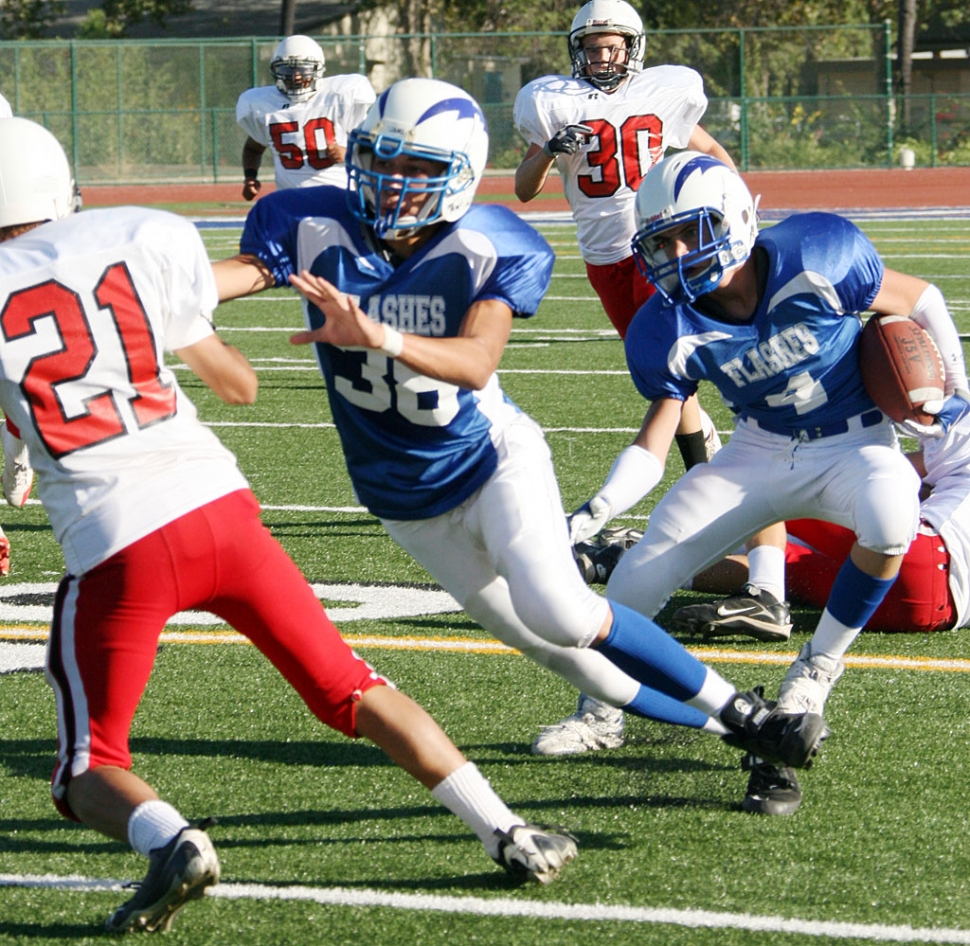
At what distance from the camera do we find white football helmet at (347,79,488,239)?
3.01 meters

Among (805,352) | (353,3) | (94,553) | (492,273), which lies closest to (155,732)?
(94,553)

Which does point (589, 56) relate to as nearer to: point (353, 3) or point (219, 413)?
point (219, 413)

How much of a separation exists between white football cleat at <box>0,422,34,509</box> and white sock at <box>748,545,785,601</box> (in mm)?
2864

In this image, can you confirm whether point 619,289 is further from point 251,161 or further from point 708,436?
point 251,161

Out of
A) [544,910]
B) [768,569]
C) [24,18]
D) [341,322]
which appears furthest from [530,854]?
[24,18]

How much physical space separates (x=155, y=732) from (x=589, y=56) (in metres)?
4.10

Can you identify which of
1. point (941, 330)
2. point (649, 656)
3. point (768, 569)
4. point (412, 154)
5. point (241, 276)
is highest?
point (412, 154)

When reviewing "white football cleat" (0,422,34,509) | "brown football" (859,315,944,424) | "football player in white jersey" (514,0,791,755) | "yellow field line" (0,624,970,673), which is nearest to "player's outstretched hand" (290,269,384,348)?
"brown football" (859,315,944,424)

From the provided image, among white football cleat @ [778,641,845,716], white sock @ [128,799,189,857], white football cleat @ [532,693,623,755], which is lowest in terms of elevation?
white football cleat @ [532,693,623,755]

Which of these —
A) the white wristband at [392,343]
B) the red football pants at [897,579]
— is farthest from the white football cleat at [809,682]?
the white wristband at [392,343]

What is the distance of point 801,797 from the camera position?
3352mm

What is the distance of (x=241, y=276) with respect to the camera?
10.2ft

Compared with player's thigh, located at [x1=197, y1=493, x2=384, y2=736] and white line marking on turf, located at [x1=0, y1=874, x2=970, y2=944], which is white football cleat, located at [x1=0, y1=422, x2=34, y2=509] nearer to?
white line marking on turf, located at [x1=0, y1=874, x2=970, y2=944]

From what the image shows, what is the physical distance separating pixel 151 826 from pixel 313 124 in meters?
7.79
